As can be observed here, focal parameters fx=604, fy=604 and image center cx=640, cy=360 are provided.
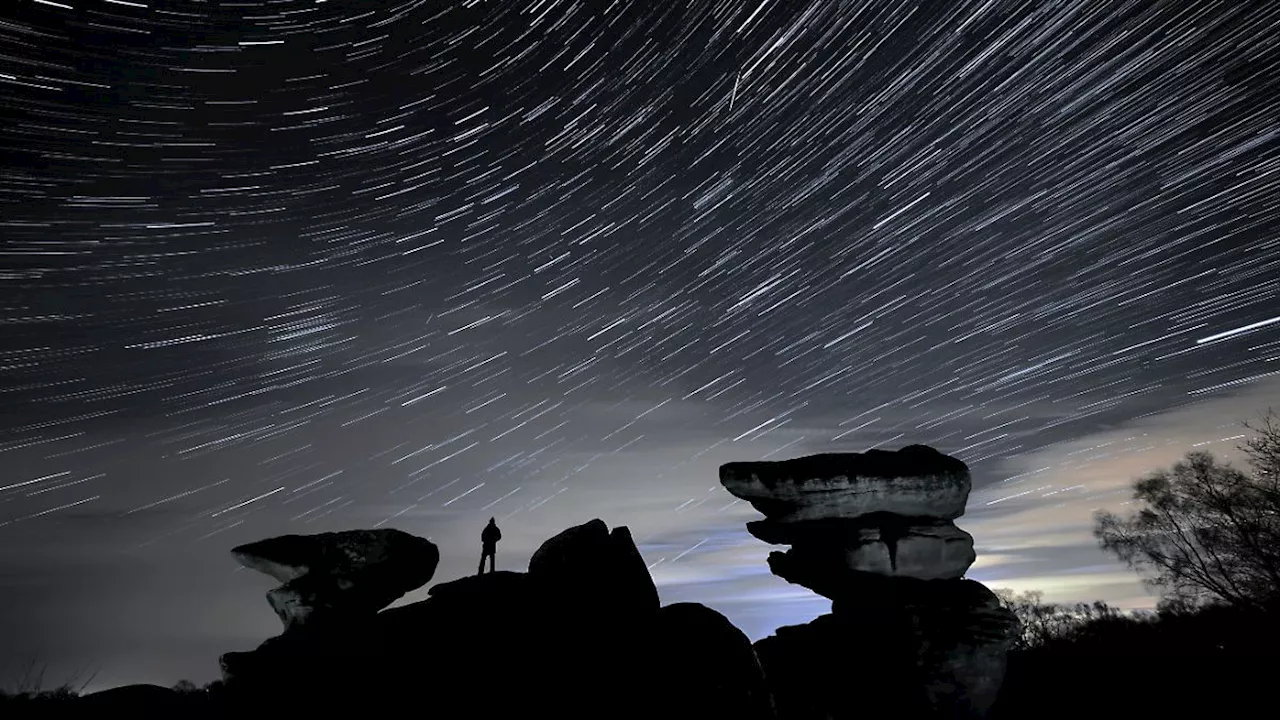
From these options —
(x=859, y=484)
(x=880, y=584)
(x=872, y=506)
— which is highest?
(x=859, y=484)

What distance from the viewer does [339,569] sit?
67.2 feet

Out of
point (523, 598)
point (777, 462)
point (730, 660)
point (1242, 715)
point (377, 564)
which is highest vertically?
point (777, 462)

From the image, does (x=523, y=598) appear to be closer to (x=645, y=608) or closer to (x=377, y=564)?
(x=645, y=608)

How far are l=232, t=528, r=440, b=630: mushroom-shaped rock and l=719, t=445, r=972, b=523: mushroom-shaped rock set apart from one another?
12.8m

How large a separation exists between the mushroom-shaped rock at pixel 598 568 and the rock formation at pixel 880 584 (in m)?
8.76

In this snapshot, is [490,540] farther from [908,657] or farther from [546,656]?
[908,657]

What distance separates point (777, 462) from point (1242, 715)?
1619 centimetres

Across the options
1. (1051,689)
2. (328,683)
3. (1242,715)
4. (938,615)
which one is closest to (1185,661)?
(1051,689)

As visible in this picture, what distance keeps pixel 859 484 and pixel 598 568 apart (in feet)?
43.5

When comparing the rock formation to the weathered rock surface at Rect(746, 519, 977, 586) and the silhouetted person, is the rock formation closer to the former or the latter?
the weathered rock surface at Rect(746, 519, 977, 586)

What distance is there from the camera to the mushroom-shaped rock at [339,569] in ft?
66.8

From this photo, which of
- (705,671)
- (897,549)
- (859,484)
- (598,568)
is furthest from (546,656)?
(897,549)

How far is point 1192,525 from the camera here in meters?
29.1

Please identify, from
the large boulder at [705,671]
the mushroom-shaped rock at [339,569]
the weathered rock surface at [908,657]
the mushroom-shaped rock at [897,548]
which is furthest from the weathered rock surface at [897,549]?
the mushroom-shaped rock at [339,569]
